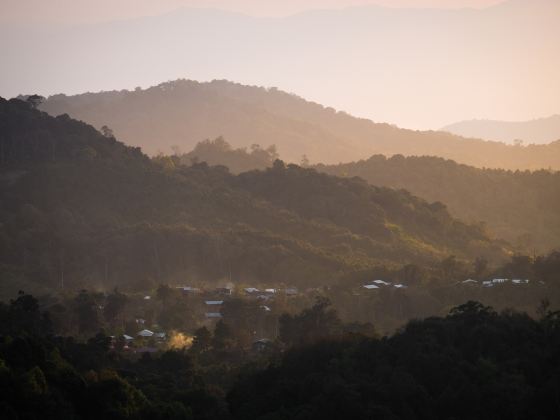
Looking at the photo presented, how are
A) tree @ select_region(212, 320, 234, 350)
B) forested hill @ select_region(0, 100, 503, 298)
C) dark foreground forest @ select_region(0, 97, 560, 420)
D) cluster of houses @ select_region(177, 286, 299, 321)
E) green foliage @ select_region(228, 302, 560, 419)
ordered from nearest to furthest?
green foliage @ select_region(228, 302, 560, 419) → dark foreground forest @ select_region(0, 97, 560, 420) → tree @ select_region(212, 320, 234, 350) → cluster of houses @ select_region(177, 286, 299, 321) → forested hill @ select_region(0, 100, 503, 298)

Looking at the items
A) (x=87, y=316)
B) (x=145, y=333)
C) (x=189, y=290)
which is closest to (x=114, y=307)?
(x=87, y=316)

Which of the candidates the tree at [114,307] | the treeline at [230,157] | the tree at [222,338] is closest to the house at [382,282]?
the tree at [222,338]

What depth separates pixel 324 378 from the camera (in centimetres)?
3197

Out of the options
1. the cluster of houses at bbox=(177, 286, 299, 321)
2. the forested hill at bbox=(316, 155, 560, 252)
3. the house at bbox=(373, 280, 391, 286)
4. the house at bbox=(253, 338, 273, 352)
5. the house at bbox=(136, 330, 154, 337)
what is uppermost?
the forested hill at bbox=(316, 155, 560, 252)

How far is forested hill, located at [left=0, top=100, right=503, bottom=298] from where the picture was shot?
6950 centimetres

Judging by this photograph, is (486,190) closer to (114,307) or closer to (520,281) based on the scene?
(520,281)

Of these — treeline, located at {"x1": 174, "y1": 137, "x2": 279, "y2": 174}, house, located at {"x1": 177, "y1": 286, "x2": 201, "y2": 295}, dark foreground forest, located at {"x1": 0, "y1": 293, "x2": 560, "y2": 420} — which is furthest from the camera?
treeline, located at {"x1": 174, "y1": 137, "x2": 279, "y2": 174}

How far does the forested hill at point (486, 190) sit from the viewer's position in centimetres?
10125

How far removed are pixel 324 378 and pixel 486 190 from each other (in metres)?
80.6

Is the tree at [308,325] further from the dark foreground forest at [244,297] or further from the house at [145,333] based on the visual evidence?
the house at [145,333]

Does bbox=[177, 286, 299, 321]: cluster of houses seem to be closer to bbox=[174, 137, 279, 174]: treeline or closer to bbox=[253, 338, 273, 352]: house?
bbox=[253, 338, 273, 352]: house

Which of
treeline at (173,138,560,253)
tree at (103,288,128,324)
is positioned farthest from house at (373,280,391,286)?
treeline at (173,138,560,253)

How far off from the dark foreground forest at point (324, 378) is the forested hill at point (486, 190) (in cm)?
6229

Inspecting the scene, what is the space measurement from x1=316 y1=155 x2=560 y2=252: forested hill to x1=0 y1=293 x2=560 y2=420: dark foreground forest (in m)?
62.3
